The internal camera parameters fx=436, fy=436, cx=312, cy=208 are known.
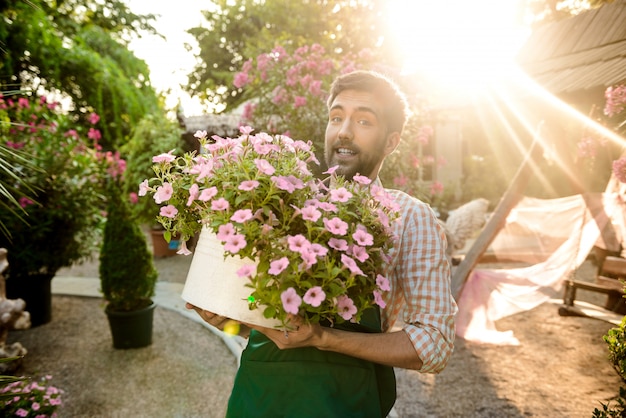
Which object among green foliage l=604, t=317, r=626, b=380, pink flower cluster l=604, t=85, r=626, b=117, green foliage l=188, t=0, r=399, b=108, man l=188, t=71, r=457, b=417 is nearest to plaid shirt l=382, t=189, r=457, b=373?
man l=188, t=71, r=457, b=417

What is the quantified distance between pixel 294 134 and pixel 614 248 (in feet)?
12.5

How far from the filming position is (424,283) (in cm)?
137

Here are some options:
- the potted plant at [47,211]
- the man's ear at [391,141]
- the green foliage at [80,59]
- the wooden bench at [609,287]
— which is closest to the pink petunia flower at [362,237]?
the man's ear at [391,141]

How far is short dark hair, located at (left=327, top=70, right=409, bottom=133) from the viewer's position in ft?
5.53

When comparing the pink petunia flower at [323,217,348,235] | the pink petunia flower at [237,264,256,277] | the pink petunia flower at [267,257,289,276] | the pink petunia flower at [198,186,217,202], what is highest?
the pink petunia flower at [198,186,217,202]

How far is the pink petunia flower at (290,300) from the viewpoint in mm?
988

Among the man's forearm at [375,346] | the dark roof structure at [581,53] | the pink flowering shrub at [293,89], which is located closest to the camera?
the man's forearm at [375,346]

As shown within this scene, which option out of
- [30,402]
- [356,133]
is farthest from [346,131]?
[30,402]

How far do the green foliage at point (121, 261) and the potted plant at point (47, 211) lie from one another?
104 centimetres

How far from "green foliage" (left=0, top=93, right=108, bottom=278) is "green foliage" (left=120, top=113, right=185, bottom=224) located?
322 cm

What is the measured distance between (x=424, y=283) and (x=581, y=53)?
4041 mm

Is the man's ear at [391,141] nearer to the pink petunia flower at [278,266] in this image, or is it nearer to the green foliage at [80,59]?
the pink petunia flower at [278,266]

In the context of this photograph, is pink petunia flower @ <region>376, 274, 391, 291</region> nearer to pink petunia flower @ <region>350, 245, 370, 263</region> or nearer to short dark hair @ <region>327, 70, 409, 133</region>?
pink petunia flower @ <region>350, 245, 370, 263</region>

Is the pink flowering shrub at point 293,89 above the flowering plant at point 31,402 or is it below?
above
